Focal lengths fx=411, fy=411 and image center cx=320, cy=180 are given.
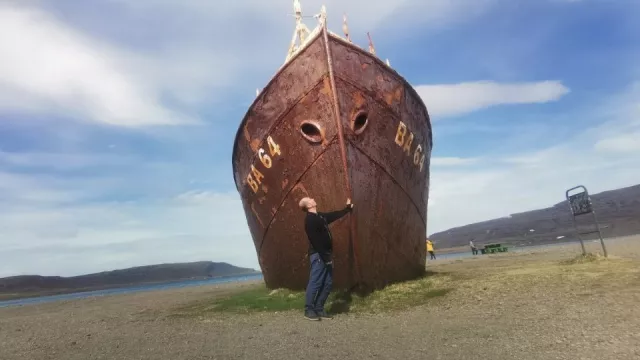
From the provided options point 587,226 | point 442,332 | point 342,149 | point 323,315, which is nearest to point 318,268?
point 323,315

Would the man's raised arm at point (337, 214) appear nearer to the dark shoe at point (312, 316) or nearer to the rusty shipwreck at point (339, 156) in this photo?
the rusty shipwreck at point (339, 156)

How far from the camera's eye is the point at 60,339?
5863 millimetres

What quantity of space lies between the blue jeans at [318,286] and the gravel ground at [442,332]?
292 millimetres

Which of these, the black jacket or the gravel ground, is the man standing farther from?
the gravel ground

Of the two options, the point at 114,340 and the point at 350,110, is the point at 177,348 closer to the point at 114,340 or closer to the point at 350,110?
the point at 114,340

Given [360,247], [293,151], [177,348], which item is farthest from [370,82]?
[177,348]

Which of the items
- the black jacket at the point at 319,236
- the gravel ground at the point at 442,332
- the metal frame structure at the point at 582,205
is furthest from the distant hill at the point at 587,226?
the black jacket at the point at 319,236

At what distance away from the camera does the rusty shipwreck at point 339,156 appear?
632 cm

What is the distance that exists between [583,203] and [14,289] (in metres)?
108

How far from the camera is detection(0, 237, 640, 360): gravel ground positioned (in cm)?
317

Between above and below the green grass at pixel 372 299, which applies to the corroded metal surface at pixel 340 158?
above

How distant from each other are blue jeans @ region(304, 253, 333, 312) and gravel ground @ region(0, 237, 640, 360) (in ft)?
0.96

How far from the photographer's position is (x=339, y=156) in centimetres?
627

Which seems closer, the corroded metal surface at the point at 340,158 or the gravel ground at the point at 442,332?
the gravel ground at the point at 442,332
